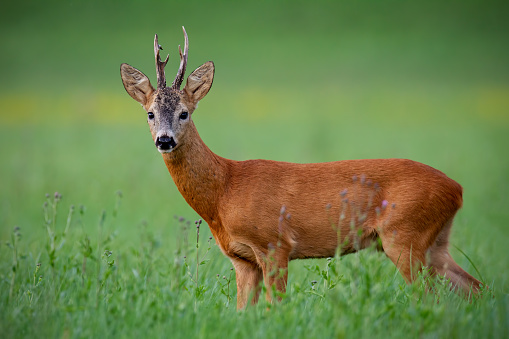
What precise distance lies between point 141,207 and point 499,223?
6.49 m

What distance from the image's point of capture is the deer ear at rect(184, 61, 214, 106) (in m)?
6.43

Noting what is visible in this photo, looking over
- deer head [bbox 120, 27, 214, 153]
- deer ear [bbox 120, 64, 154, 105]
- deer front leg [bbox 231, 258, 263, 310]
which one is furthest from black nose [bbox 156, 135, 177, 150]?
deer front leg [bbox 231, 258, 263, 310]

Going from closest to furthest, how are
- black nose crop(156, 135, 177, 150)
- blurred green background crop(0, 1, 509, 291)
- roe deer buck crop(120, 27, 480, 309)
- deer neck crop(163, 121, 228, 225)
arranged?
black nose crop(156, 135, 177, 150), roe deer buck crop(120, 27, 480, 309), deer neck crop(163, 121, 228, 225), blurred green background crop(0, 1, 509, 291)

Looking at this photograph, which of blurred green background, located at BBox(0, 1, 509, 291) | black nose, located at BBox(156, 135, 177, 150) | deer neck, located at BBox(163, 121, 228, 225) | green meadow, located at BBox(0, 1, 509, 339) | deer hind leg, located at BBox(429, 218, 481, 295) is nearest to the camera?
green meadow, located at BBox(0, 1, 509, 339)

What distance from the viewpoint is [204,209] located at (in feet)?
20.4

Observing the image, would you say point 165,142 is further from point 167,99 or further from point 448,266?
point 448,266

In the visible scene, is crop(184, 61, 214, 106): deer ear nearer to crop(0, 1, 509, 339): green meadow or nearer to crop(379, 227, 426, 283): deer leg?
crop(0, 1, 509, 339): green meadow

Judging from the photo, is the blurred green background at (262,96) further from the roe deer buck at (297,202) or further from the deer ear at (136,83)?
the deer ear at (136,83)

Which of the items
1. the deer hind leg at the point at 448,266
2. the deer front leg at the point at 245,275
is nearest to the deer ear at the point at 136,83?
the deer front leg at the point at 245,275

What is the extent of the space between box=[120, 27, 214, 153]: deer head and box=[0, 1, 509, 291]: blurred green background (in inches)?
123

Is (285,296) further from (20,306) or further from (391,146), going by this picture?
(391,146)

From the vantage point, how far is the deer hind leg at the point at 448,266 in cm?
611

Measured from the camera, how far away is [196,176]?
246 inches

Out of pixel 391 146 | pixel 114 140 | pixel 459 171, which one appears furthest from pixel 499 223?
pixel 114 140
